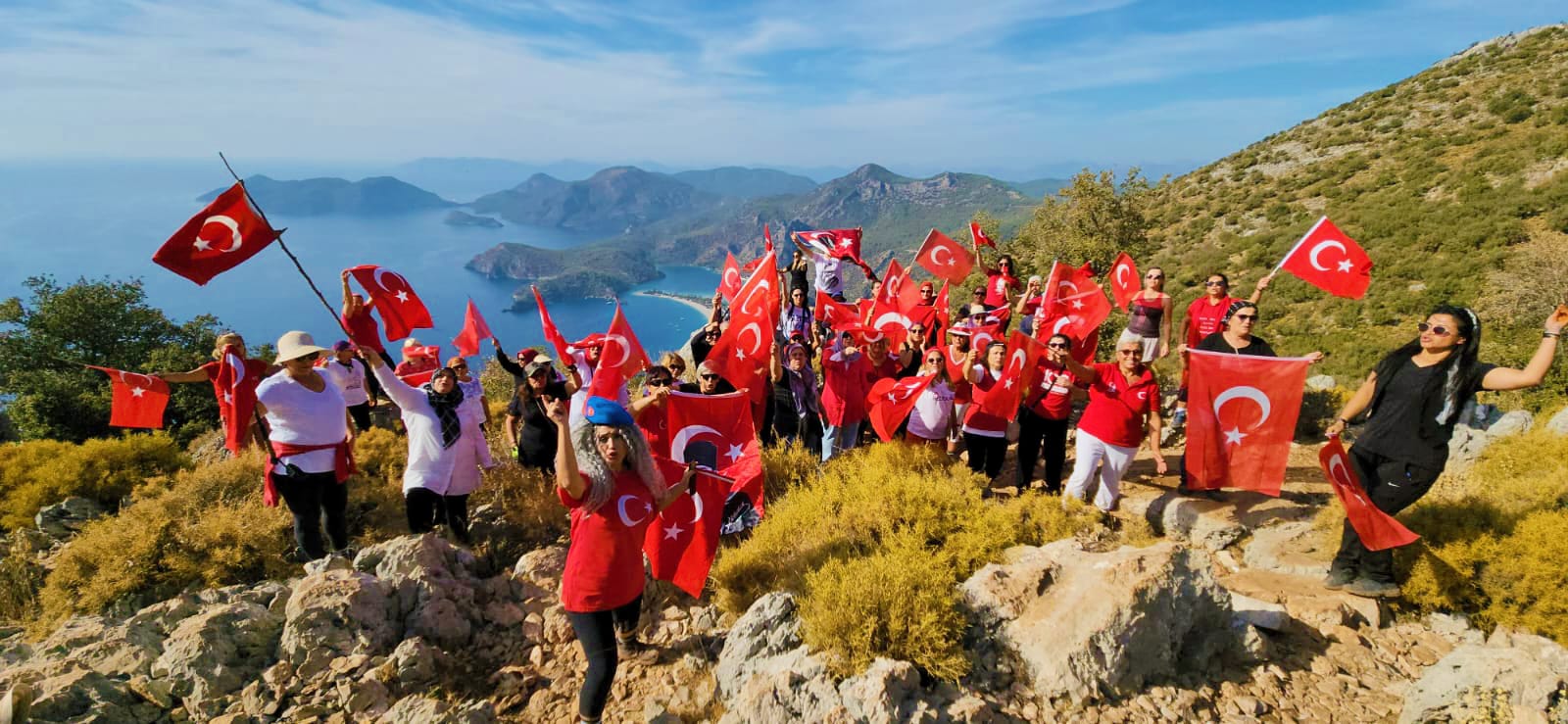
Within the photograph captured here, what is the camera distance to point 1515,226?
20781 mm

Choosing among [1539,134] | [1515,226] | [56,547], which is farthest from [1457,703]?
[1539,134]

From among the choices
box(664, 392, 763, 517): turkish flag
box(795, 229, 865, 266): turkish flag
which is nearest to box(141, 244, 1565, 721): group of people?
box(664, 392, 763, 517): turkish flag

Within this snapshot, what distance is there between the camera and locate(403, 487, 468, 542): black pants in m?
5.98

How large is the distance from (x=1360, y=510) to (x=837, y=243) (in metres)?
8.99

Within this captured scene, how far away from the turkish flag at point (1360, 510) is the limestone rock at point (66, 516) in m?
12.5

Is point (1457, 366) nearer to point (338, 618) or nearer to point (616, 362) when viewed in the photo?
point (616, 362)

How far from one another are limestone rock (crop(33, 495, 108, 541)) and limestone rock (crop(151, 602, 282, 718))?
16.5 feet

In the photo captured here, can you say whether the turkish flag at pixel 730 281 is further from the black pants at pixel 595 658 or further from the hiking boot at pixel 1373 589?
the hiking boot at pixel 1373 589

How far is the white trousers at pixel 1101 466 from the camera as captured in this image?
614 cm

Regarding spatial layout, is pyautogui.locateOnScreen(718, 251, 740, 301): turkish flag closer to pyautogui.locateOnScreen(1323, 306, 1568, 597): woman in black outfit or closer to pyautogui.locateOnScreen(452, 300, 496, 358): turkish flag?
pyautogui.locateOnScreen(452, 300, 496, 358): turkish flag

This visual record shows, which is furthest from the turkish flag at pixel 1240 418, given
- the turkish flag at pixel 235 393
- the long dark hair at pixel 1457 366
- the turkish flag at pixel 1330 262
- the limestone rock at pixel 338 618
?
the turkish flag at pixel 235 393

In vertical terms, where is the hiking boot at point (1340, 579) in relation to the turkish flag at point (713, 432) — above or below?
below

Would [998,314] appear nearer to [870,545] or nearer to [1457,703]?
[870,545]

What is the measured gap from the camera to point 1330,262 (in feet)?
24.8
